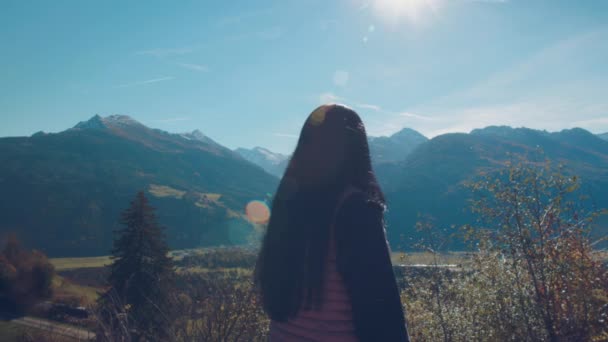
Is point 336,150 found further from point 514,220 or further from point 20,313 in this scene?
point 20,313

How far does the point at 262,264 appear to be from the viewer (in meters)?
2.91

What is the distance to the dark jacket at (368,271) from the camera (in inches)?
81.7

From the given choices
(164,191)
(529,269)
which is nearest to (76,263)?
(164,191)

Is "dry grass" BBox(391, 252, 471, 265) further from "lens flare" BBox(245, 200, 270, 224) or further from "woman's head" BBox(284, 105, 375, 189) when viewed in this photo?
"woman's head" BBox(284, 105, 375, 189)

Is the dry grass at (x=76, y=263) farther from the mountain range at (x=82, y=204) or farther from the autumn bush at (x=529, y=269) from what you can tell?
the autumn bush at (x=529, y=269)

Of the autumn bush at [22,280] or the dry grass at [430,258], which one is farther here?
the autumn bush at [22,280]

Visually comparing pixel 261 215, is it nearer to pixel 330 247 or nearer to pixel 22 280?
pixel 330 247

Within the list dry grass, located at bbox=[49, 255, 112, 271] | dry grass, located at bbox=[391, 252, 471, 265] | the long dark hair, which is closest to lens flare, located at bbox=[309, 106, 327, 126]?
the long dark hair

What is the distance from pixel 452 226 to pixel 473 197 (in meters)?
0.67

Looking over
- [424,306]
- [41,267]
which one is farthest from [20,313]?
[424,306]

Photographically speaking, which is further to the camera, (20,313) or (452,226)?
(20,313)

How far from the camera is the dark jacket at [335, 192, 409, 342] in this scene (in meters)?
2.08

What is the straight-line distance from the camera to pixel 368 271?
2.12m

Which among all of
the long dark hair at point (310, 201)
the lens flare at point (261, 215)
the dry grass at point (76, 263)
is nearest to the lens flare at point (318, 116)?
the long dark hair at point (310, 201)
